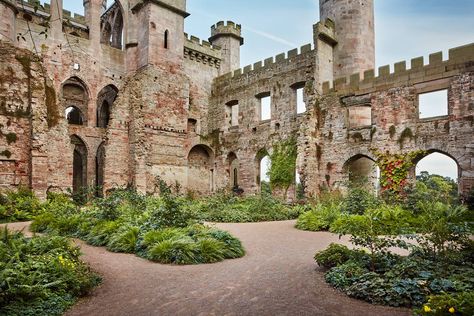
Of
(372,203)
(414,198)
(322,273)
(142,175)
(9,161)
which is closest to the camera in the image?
(322,273)

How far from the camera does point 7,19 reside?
59.6 ft

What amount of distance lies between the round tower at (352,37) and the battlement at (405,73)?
186cm

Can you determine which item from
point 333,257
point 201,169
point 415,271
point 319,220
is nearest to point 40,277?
point 333,257

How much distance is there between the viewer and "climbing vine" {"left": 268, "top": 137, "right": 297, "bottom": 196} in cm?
1997

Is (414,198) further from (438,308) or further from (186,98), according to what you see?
(186,98)

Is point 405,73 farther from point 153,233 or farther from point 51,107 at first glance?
point 51,107

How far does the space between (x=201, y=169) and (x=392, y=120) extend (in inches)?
511

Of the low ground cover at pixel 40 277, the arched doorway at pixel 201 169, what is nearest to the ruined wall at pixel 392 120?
the arched doorway at pixel 201 169

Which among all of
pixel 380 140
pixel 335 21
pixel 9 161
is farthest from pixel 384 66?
pixel 9 161

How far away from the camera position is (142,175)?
2036 cm

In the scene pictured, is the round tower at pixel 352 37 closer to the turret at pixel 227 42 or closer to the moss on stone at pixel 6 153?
the turret at pixel 227 42

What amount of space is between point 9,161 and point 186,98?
35.0 feet

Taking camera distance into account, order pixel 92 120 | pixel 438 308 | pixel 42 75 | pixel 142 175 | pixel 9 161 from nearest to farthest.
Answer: pixel 438 308 < pixel 9 161 < pixel 42 75 < pixel 142 175 < pixel 92 120

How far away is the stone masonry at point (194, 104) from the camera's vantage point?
53.7ft
